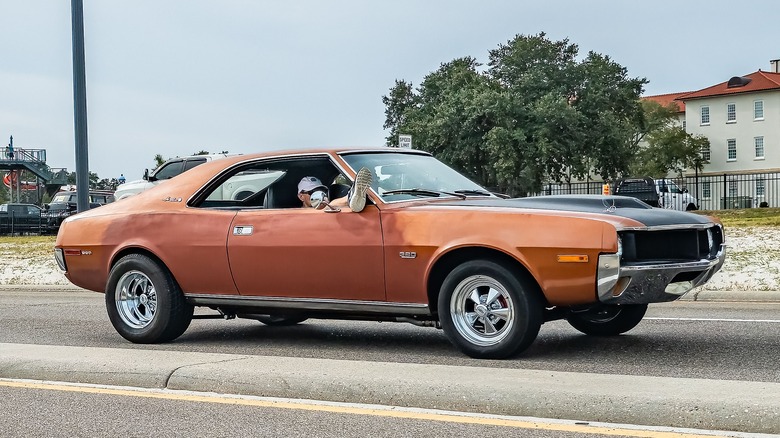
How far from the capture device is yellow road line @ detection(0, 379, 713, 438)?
16.3 feet

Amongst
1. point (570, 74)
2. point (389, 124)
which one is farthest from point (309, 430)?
point (389, 124)

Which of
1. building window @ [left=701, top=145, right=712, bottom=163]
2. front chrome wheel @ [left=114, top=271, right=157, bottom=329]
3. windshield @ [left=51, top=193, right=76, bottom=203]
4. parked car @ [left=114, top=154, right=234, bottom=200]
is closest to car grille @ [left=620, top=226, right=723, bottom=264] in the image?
front chrome wheel @ [left=114, top=271, right=157, bottom=329]

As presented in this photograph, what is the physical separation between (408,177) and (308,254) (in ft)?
3.25

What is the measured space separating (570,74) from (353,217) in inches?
2211

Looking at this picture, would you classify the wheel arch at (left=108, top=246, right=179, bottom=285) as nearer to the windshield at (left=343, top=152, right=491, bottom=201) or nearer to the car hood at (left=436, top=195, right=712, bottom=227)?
the windshield at (left=343, top=152, right=491, bottom=201)

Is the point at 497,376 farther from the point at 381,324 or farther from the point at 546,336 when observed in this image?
the point at 381,324

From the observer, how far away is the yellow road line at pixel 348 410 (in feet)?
16.3

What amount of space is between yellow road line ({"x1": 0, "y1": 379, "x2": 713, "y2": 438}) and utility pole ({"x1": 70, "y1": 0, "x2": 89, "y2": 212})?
11399 millimetres

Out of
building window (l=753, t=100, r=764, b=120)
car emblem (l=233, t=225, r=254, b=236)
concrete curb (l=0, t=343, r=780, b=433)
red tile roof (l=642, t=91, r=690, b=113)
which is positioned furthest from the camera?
red tile roof (l=642, t=91, r=690, b=113)

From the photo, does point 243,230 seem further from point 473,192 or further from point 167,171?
point 167,171

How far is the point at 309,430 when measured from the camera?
517cm

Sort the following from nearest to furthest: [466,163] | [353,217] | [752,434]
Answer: [752,434], [353,217], [466,163]

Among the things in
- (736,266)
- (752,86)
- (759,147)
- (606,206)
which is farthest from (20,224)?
(752,86)

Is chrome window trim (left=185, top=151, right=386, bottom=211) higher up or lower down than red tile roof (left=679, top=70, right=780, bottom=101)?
lower down
